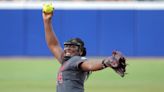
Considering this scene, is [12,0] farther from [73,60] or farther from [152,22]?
[73,60]

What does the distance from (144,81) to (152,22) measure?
10380 mm

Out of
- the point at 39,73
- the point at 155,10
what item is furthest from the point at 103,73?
the point at 155,10

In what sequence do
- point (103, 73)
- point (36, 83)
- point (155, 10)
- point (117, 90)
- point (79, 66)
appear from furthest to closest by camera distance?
point (155, 10)
point (103, 73)
point (36, 83)
point (117, 90)
point (79, 66)

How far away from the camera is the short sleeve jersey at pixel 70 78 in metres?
6.12

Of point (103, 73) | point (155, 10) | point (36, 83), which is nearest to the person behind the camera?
point (36, 83)

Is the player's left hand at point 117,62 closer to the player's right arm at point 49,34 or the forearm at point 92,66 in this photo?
the forearm at point 92,66

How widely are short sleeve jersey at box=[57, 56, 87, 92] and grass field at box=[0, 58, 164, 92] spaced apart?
7751 millimetres

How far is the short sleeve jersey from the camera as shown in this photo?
6121mm

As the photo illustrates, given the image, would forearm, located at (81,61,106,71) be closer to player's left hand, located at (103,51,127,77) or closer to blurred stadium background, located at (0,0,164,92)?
player's left hand, located at (103,51,127,77)

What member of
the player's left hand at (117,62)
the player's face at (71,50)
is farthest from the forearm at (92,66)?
the player's face at (71,50)

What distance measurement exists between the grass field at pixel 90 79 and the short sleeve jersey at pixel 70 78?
7.75 meters

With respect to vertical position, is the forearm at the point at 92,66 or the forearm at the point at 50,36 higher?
the forearm at the point at 50,36

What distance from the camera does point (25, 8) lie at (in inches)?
1030

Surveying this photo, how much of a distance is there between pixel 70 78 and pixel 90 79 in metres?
11.0
